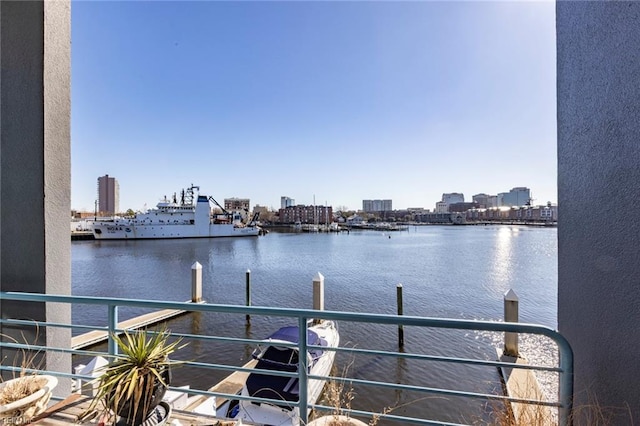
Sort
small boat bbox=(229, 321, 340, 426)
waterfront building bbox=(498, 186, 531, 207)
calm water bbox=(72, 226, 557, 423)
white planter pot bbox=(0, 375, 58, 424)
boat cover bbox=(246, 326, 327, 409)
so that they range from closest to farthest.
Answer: white planter pot bbox=(0, 375, 58, 424) → small boat bbox=(229, 321, 340, 426) → boat cover bbox=(246, 326, 327, 409) → calm water bbox=(72, 226, 557, 423) → waterfront building bbox=(498, 186, 531, 207)

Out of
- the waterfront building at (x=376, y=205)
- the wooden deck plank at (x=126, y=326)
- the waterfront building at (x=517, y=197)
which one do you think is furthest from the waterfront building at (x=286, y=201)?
the wooden deck plank at (x=126, y=326)

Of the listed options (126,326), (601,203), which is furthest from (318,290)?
(601,203)

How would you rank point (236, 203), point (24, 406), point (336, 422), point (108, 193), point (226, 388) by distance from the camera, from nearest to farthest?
point (336, 422)
point (24, 406)
point (226, 388)
point (108, 193)
point (236, 203)

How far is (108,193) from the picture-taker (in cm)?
7350

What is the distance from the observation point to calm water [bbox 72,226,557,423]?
608 cm

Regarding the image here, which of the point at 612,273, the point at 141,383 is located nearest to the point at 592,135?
the point at 612,273

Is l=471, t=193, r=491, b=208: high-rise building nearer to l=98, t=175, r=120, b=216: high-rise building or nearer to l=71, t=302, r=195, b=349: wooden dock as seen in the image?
l=98, t=175, r=120, b=216: high-rise building

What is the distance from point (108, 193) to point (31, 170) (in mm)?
87360

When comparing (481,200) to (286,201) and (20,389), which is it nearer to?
(286,201)

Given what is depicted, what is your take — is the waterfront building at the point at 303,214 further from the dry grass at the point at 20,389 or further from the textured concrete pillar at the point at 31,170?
the dry grass at the point at 20,389

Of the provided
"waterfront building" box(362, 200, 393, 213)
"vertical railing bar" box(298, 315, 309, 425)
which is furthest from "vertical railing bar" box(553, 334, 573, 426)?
"waterfront building" box(362, 200, 393, 213)

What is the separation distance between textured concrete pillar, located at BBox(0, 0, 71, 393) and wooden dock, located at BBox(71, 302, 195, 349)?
3.34 meters

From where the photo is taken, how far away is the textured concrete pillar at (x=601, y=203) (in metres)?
1.23

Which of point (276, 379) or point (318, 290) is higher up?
point (318, 290)
